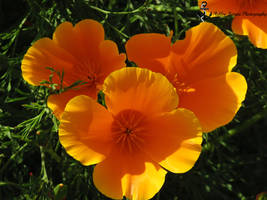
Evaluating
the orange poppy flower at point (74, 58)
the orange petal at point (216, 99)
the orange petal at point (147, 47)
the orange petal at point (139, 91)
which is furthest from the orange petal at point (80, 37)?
the orange petal at point (216, 99)

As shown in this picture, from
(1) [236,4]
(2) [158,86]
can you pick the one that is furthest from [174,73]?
(1) [236,4]

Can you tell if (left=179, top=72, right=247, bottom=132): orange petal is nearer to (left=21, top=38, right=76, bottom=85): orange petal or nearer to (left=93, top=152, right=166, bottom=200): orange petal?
(left=93, top=152, right=166, bottom=200): orange petal

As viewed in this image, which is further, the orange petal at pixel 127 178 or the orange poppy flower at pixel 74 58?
the orange poppy flower at pixel 74 58

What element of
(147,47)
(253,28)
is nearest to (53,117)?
(147,47)

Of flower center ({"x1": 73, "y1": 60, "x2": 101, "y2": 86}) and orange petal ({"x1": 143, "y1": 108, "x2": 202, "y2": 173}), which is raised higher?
flower center ({"x1": 73, "y1": 60, "x2": 101, "y2": 86})

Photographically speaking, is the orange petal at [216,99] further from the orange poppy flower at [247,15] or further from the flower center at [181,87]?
the orange poppy flower at [247,15]

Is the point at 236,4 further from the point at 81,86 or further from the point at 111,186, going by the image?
the point at 111,186

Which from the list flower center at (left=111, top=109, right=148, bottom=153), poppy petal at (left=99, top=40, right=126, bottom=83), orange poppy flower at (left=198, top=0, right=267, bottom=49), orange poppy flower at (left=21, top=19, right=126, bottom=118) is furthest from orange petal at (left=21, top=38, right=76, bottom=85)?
orange poppy flower at (left=198, top=0, right=267, bottom=49)
